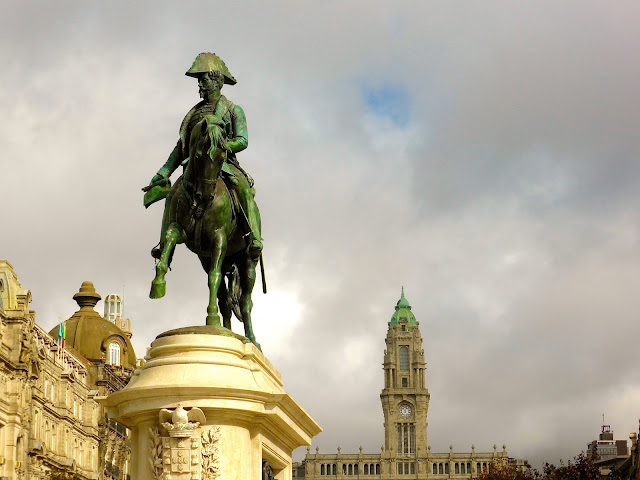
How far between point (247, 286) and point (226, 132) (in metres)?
1.77

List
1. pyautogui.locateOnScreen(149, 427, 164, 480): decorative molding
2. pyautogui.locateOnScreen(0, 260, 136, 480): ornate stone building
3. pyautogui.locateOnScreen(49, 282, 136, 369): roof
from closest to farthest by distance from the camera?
pyautogui.locateOnScreen(149, 427, 164, 480): decorative molding < pyautogui.locateOnScreen(0, 260, 136, 480): ornate stone building < pyautogui.locateOnScreen(49, 282, 136, 369): roof

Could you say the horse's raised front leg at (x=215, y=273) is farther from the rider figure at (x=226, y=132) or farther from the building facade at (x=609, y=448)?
the building facade at (x=609, y=448)

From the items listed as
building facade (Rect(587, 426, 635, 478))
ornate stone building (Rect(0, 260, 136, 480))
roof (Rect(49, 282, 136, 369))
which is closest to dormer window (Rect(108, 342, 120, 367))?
ornate stone building (Rect(0, 260, 136, 480))

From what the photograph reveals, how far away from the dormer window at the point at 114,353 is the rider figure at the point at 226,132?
217ft

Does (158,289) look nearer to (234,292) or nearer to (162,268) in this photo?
(162,268)

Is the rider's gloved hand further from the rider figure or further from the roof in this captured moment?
the roof

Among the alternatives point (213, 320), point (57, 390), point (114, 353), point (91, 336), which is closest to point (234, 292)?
point (213, 320)

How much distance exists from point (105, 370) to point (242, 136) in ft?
201

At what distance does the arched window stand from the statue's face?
66.3 metres

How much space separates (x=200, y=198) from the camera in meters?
12.7

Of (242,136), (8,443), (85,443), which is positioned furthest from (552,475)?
(242,136)

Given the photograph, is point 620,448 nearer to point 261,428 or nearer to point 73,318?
point 73,318

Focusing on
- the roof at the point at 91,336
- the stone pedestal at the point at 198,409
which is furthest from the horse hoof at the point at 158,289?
the roof at the point at 91,336

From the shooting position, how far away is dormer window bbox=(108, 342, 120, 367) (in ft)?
257
